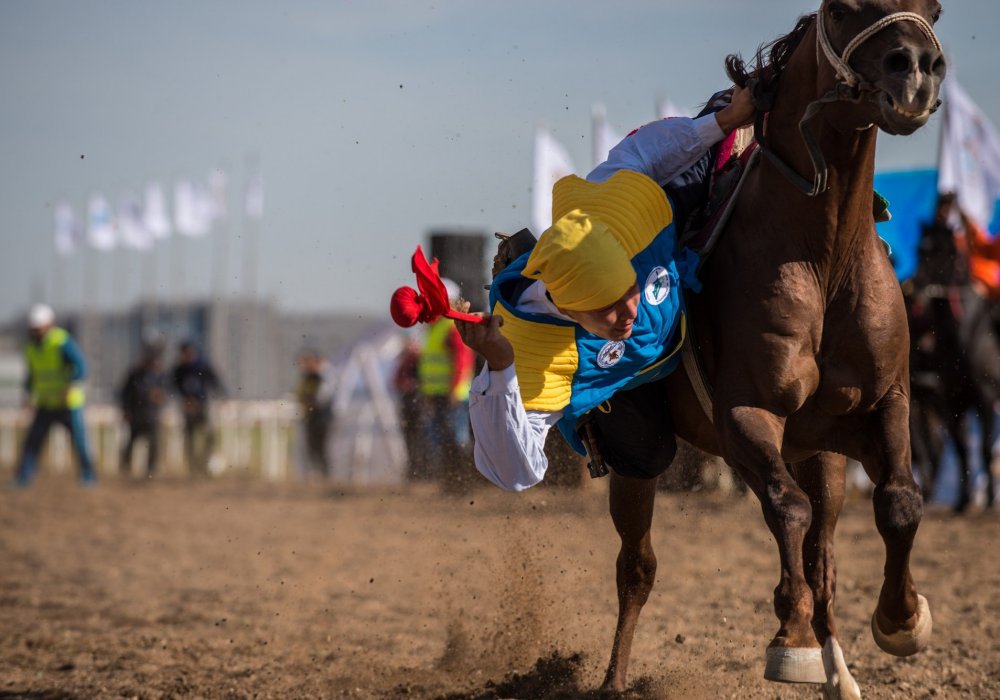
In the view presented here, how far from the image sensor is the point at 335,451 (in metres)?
17.5

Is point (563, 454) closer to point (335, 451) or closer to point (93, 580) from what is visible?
point (93, 580)

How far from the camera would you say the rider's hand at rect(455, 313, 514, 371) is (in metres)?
3.57

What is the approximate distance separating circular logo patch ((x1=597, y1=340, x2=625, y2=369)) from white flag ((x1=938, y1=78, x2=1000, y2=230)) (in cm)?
795

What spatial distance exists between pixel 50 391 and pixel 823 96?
13157 mm

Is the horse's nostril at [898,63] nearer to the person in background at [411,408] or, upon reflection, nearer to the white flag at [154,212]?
the person in background at [411,408]

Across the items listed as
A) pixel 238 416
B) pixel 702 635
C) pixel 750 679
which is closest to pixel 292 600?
pixel 702 635

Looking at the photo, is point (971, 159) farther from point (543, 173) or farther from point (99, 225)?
point (99, 225)

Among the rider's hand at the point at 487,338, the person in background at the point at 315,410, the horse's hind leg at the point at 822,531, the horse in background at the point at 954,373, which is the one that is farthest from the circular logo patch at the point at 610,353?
the person in background at the point at 315,410

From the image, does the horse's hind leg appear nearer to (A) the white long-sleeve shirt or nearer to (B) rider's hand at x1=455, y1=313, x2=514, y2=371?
(A) the white long-sleeve shirt

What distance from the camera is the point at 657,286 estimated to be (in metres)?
3.96

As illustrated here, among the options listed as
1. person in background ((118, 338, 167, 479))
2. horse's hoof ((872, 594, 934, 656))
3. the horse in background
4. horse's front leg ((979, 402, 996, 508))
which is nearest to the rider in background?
horse's hoof ((872, 594, 934, 656))

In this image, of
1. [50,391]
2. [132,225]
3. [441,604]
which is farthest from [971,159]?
[132,225]

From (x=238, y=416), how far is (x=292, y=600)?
11.4 m

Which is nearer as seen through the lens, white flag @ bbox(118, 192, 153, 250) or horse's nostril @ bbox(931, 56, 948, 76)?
horse's nostril @ bbox(931, 56, 948, 76)
